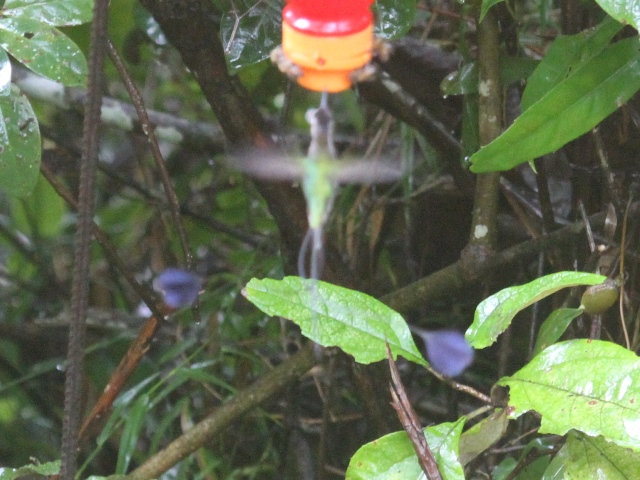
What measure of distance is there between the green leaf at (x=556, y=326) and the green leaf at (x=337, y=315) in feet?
0.46

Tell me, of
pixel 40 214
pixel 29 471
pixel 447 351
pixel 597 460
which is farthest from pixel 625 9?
pixel 40 214

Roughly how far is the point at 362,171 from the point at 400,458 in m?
0.33

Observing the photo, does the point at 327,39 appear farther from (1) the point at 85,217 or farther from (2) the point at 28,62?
(2) the point at 28,62

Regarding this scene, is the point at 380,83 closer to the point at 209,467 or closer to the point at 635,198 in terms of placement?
the point at 635,198

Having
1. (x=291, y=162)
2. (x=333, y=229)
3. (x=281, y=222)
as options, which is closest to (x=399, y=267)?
(x=333, y=229)

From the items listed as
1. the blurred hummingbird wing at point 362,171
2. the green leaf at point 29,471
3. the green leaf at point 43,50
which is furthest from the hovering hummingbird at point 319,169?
the green leaf at point 29,471

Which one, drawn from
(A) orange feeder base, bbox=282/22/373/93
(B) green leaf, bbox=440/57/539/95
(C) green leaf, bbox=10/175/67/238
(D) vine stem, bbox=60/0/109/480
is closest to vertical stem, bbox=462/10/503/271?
(B) green leaf, bbox=440/57/539/95

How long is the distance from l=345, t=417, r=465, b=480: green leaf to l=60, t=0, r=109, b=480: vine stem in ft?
0.86

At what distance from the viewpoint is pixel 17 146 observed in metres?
0.84

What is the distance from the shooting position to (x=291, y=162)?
885 millimetres

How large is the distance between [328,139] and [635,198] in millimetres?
607

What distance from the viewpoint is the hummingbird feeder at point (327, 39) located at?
0.53 m

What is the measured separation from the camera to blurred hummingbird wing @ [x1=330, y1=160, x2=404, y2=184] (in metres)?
0.77

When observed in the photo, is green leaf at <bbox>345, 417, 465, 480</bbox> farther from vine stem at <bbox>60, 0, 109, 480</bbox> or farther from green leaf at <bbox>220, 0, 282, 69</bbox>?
green leaf at <bbox>220, 0, 282, 69</bbox>
